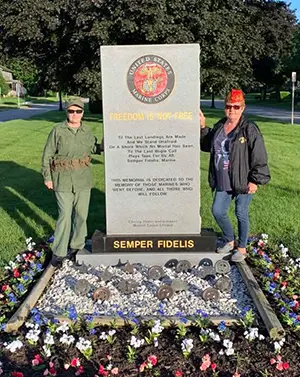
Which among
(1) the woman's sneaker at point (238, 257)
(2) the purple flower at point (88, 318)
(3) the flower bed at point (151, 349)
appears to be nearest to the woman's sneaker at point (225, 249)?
(1) the woman's sneaker at point (238, 257)

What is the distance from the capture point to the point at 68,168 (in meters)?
5.50

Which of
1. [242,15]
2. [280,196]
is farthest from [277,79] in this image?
[280,196]

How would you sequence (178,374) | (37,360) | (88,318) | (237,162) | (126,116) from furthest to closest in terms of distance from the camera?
(126,116) → (237,162) → (88,318) → (37,360) → (178,374)

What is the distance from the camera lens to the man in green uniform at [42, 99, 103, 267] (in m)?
5.43

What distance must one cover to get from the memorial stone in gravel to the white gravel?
719mm

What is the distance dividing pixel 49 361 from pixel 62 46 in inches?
892

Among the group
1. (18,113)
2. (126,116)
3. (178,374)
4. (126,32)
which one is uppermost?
(126,32)

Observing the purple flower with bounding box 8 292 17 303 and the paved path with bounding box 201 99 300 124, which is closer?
the purple flower with bounding box 8 292 17 303

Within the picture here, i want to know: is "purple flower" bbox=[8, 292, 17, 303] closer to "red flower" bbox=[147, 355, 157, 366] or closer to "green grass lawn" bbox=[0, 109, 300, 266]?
"green grass lawn" bbox=[0, 109, 300, 266]

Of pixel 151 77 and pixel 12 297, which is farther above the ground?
pixel 151 77

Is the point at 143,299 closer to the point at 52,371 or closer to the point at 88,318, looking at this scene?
the point at 88,318

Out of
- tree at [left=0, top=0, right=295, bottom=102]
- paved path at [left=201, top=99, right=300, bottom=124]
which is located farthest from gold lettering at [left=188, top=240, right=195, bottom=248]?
paved path at [left=201, top=99, right=300, bottom=124]

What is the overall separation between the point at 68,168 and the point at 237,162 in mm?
1734

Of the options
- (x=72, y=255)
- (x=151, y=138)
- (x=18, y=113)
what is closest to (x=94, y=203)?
(x=72, y=255)
